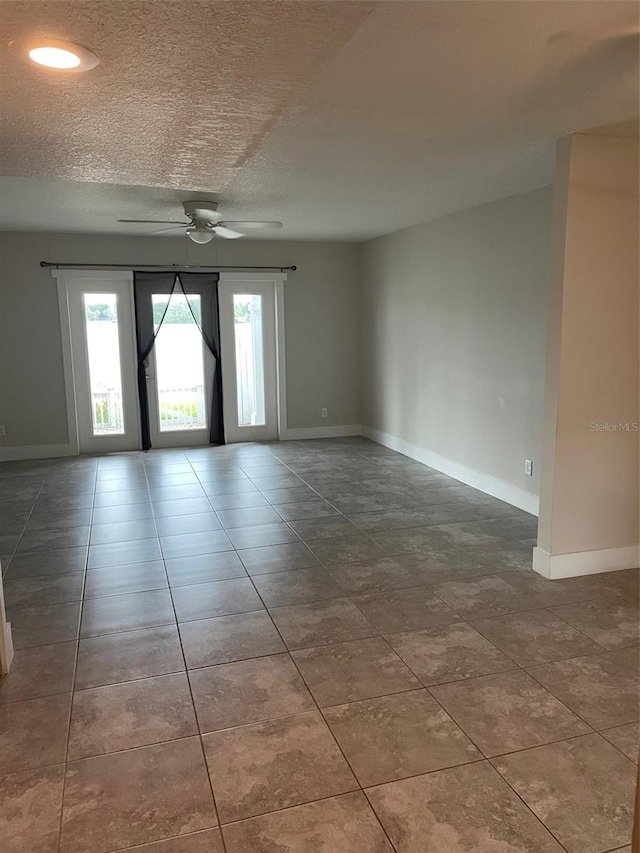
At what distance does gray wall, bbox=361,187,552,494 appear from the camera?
452 cm

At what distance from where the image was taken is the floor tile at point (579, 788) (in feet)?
5.69

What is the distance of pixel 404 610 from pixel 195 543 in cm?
160

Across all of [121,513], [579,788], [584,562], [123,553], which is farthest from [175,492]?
[579,788]

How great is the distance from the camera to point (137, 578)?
352 cm

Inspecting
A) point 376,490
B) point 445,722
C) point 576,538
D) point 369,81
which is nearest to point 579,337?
point 576,538

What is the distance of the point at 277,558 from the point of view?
3.77m

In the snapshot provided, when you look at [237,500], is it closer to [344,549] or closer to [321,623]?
[344,549]

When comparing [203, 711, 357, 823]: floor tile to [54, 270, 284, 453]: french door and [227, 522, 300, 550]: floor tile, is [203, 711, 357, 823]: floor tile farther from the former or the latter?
[54, 270, 284, 453]: french door

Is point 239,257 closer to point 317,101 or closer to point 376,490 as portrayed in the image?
point 376,490

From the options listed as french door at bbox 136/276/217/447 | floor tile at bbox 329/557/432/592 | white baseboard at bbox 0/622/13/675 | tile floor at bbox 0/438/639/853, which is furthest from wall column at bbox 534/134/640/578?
french door at bbox 136/276/217/447

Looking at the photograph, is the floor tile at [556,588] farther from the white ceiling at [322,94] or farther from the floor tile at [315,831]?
the white ceiling at [322,94]

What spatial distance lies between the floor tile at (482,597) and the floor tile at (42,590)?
2009 mm

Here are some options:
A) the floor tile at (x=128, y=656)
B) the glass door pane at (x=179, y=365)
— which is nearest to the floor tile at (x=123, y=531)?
the floor tile at (x=128, y=656)

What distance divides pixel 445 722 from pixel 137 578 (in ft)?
6.62
